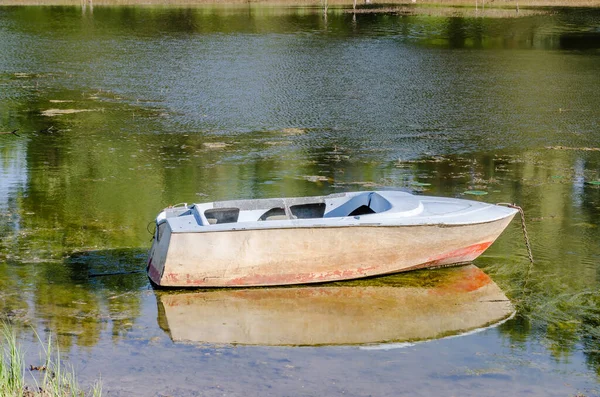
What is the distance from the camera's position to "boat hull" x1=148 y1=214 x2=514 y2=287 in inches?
410

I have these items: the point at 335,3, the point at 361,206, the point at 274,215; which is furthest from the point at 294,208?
the point at 335,3

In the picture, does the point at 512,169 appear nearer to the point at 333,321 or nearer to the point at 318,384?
the point at 333,321

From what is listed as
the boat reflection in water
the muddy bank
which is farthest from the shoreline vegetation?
the boat reflection in water

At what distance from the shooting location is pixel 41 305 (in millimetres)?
10070

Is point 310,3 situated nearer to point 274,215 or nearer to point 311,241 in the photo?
point 274,215

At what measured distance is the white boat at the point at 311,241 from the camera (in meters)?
10.4

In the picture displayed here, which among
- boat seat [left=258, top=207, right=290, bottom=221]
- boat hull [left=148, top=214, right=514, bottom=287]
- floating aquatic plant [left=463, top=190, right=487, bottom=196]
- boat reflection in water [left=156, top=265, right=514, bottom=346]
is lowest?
boat reflection in water [left=156, top=265, right=514, bottom=346]

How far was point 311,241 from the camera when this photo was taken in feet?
34.8

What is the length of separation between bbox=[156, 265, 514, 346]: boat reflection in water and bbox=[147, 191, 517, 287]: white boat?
0.61ft

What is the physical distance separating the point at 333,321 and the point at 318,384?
1.70 meters

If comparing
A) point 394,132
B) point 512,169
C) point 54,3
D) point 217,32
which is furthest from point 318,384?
point 54,3

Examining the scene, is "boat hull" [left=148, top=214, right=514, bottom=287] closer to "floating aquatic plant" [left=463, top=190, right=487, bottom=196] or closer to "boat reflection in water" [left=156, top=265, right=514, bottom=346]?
"boat reflection in water" [left=156, top=265, right=514, bottom=346]

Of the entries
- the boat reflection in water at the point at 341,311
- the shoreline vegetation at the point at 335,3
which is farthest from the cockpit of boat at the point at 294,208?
the shoreline vegetation at the point at 335,3

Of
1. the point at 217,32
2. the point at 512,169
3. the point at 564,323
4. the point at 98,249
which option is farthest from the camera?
the point at 217,32
